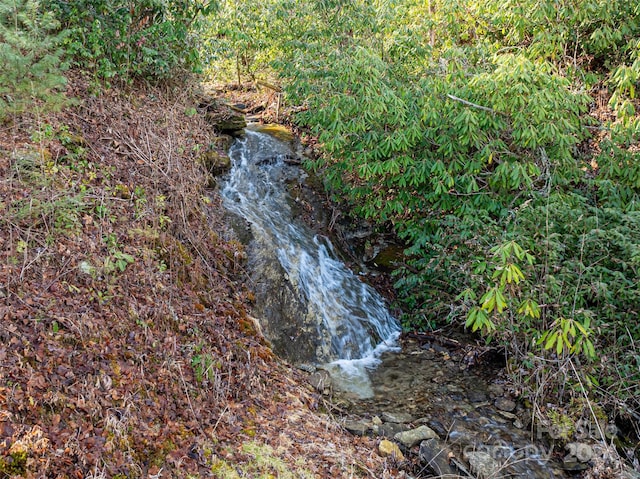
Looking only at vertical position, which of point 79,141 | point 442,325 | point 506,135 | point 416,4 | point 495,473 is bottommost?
point 442,325

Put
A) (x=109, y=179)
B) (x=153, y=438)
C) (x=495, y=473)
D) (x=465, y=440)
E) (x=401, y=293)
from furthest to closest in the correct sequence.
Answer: (x=401, y=293)
(x=109, y=179)
(x=465, y=440)
(x=495, y=473)
(x=153, y=438)

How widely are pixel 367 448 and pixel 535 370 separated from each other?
242cm

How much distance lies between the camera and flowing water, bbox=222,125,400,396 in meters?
6.62

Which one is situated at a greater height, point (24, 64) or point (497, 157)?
point (497, 157)

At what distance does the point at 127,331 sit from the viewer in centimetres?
419

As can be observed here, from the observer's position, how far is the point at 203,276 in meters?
5.88

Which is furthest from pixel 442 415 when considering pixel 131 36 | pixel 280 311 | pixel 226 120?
pixel 226 120

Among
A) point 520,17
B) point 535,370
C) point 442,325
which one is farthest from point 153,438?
point 520,17

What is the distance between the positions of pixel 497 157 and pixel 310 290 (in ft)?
12.6

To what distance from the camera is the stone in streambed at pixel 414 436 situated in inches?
192

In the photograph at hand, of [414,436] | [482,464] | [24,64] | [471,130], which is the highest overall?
[471,130]

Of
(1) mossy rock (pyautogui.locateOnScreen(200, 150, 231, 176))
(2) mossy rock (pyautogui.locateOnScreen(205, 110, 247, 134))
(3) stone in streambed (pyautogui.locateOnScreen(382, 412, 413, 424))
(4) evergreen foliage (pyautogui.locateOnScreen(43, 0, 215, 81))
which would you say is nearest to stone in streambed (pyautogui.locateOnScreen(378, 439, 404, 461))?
(3) stone in streambed (pyautogui.locateOnScreen(382, 412, 413, 424))

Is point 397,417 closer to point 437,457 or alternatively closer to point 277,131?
point 437,457

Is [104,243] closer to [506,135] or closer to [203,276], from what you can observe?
[203,276]
